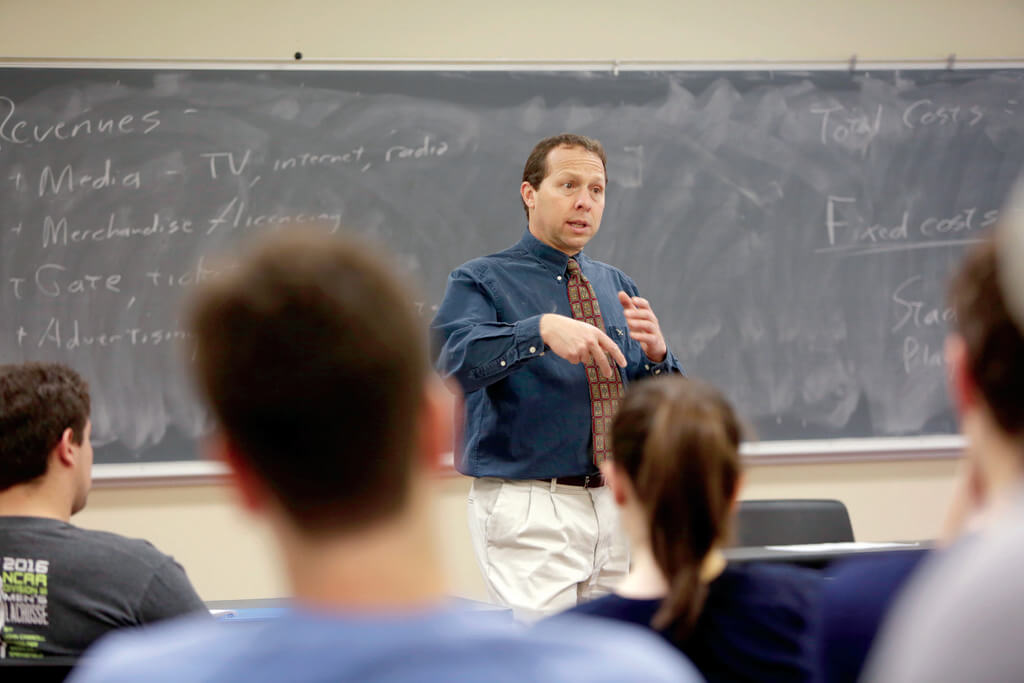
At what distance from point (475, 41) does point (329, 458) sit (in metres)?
3.38

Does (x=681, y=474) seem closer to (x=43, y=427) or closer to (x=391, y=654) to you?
(x=391, y=654)

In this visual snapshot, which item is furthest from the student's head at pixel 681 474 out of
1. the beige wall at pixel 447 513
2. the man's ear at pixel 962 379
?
the beige wall at pixel 447 513

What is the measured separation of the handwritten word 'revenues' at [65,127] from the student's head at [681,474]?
2.76 m

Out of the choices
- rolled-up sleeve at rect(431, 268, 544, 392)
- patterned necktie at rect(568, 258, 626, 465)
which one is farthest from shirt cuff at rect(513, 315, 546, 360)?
patterned necktie at rect(568, 258, 626, 465)

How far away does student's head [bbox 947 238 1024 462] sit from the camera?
0.69 metres

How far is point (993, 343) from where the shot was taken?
70 cm

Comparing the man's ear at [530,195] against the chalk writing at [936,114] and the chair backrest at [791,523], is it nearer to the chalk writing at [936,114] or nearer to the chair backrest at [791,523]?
the chair backrest at [791,523]

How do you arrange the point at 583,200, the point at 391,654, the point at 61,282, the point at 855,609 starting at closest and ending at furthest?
1. the point at 391,654
2. the point at 855,609
3. the point at 583,200
4. the point at 61,282

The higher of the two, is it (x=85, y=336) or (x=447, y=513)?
(x=85, y=336)

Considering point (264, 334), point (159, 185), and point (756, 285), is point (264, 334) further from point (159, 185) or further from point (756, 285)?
point (756, 285)

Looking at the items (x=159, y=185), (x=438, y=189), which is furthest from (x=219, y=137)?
(x=438, y=189)

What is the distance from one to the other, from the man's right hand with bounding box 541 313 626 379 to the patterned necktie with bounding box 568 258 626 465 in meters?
0.20

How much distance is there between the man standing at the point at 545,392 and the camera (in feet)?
8.21

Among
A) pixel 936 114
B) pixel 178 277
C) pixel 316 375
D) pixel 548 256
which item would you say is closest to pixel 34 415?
pixel 316 375
